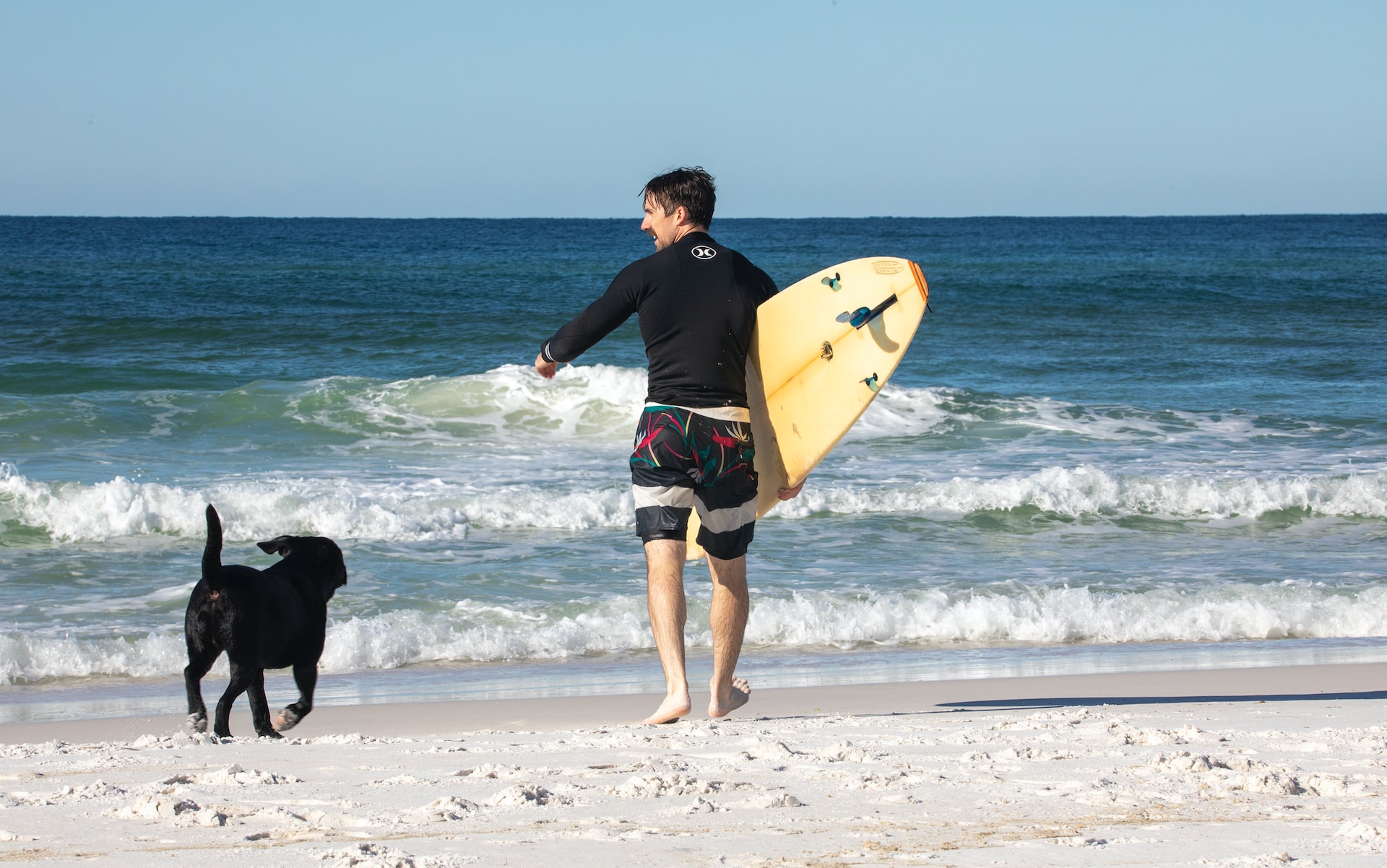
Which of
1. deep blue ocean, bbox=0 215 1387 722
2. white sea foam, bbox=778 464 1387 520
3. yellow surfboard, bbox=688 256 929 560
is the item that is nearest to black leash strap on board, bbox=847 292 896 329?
yellow surfboard, bbox=688 256 929 560

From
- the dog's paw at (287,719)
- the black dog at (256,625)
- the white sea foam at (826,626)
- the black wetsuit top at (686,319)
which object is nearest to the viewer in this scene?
the black wetsuit top at (686,319)

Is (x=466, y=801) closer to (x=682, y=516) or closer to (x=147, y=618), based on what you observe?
(x=682, y=516)

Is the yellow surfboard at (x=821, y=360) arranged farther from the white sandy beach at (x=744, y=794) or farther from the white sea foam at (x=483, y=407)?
the white sea foam at (x=483, y=407)

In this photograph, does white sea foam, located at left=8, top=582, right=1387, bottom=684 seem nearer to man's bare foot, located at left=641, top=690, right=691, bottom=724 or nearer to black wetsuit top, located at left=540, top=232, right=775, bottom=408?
man's bare foot, located at left=641, top=690, right=691, bottom=724

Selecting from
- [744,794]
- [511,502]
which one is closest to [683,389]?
[744,794]

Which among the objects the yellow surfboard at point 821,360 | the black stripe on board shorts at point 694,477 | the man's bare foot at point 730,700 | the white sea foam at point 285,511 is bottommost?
the man's bare foot at point 730,700

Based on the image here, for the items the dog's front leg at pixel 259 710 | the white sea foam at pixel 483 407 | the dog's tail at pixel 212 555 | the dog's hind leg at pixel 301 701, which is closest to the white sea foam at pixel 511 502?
the white sea foam at pixel 483 407

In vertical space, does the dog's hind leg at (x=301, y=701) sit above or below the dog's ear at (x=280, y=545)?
below

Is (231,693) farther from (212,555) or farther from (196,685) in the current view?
(212,555)

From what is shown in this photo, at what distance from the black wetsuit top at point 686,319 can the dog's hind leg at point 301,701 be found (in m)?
1.39

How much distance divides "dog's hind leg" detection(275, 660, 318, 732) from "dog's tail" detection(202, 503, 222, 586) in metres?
0.51

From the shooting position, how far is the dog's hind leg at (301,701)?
12.9ft

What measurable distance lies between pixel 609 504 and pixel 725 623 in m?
4.47

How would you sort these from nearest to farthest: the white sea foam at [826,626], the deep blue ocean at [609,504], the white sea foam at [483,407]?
1. the white sea foam at [826,626]
2. the deep blue ocean at [609,504]
3. the white sea foam at [483,407]
